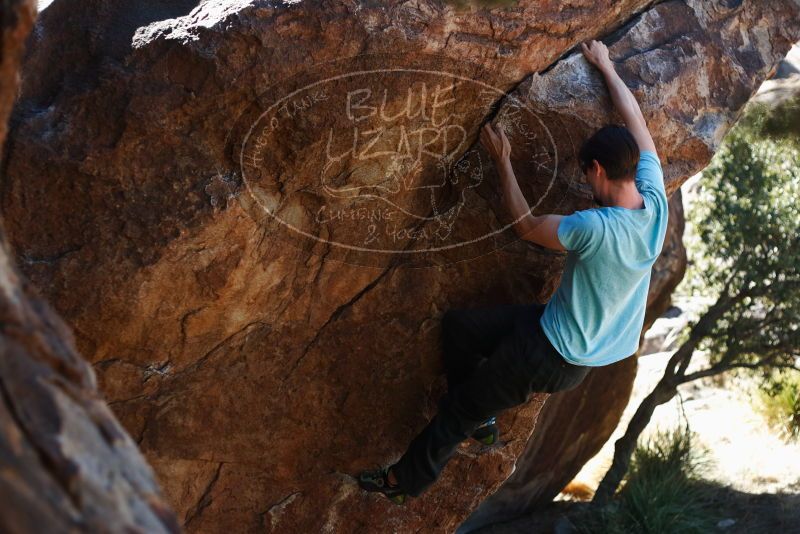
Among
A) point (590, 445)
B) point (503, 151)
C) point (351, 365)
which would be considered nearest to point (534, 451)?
point (590, 445)

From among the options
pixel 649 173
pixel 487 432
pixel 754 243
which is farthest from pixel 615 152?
→ pixel 754 243

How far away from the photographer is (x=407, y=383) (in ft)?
14.9

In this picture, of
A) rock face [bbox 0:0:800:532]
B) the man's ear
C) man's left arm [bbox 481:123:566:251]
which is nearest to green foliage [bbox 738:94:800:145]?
rock face [bbox 0:0:800:532]

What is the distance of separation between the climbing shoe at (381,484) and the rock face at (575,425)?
6.21 feet

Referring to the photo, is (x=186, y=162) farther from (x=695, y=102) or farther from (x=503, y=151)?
(x=695, y=102)

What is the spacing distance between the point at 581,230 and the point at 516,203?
1.29 ft

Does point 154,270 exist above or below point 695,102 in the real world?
above

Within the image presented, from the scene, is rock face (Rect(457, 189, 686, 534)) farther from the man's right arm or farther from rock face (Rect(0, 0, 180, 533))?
rock face (Rect(0, 0, 180, 533))

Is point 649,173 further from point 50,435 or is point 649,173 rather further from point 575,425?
point 575,425

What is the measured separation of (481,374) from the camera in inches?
159

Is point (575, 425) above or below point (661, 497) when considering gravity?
above

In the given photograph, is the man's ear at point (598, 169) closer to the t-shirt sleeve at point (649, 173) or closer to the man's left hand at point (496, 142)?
the t-shirt sleeve at point (649, 173)

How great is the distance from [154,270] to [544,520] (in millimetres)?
4268

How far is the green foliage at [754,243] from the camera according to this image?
22.7 feet
